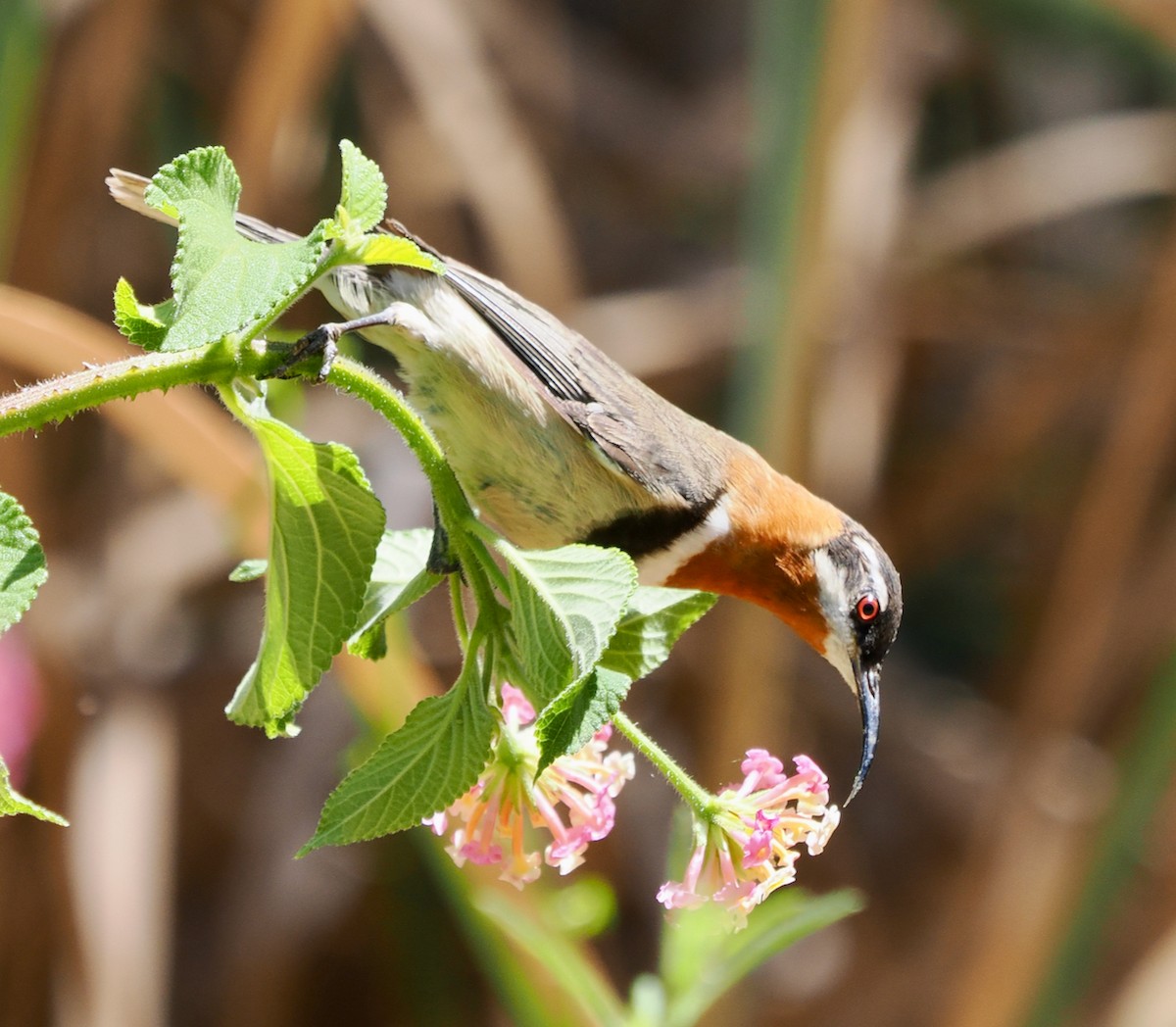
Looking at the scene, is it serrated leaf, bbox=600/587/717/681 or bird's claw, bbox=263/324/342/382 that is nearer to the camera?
bird's claw, bbox=263/324/342/382

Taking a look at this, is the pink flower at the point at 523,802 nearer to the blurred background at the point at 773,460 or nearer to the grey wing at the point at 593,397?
the grey wing at the point at 593,397

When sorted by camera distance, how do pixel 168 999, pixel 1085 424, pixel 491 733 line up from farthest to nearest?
pixel 1085 424 → pixel 168 999 → pixel 491 733

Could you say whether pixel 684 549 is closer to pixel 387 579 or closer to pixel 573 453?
pixel 573 453

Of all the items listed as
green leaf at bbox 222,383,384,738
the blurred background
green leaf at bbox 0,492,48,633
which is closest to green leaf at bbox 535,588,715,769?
green leaf at bbox 222,383,384,738

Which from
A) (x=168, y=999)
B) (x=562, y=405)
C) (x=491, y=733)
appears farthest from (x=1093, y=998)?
(x=491, y=733)

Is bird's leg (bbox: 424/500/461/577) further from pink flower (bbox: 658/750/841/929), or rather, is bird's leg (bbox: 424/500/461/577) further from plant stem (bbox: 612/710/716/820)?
pink flower (bbox: 658/750/841/929)

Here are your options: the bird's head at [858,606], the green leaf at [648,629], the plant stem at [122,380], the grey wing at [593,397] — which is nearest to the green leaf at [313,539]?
the plant stem at [122,380]

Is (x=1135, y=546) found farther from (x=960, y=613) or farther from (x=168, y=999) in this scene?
(x=168, y=999)

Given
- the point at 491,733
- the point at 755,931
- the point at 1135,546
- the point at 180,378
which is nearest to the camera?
the point at 180,378
